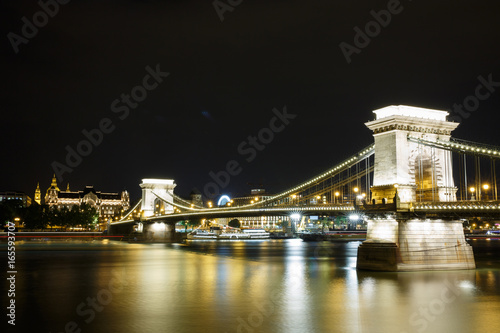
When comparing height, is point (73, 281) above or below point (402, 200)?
below

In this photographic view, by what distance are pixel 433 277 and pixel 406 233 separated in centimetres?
280

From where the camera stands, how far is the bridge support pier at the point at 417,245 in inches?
1199

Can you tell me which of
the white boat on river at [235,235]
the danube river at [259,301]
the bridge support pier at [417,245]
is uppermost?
the bridge support pier at [417,245]

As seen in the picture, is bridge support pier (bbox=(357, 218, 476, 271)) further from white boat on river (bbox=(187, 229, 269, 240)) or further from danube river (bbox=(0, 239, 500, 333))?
white boat on river (bbox=(187, 229, 269, 240))

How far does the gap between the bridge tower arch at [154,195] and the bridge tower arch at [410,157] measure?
71.5 meters

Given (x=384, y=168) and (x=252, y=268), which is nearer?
(x=384, y=168)

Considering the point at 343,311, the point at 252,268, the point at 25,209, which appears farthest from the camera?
the point at 25,209

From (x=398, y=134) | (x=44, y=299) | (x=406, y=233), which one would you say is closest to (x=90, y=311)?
(x=44, y=299)

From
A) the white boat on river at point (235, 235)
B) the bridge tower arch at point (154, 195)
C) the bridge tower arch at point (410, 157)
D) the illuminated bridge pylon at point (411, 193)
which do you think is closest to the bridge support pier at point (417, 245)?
the illuminated bridge pylon at point (411, 193)

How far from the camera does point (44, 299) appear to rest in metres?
25.4

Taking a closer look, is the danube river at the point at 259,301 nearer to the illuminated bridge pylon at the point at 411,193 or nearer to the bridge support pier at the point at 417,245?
the bridge support pier at the point at 417,245

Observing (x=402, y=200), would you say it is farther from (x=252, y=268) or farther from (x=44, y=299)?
(x=44, y=299)

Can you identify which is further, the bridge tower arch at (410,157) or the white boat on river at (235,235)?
the white boat on river at (235,235)

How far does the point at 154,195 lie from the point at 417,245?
7718cm
